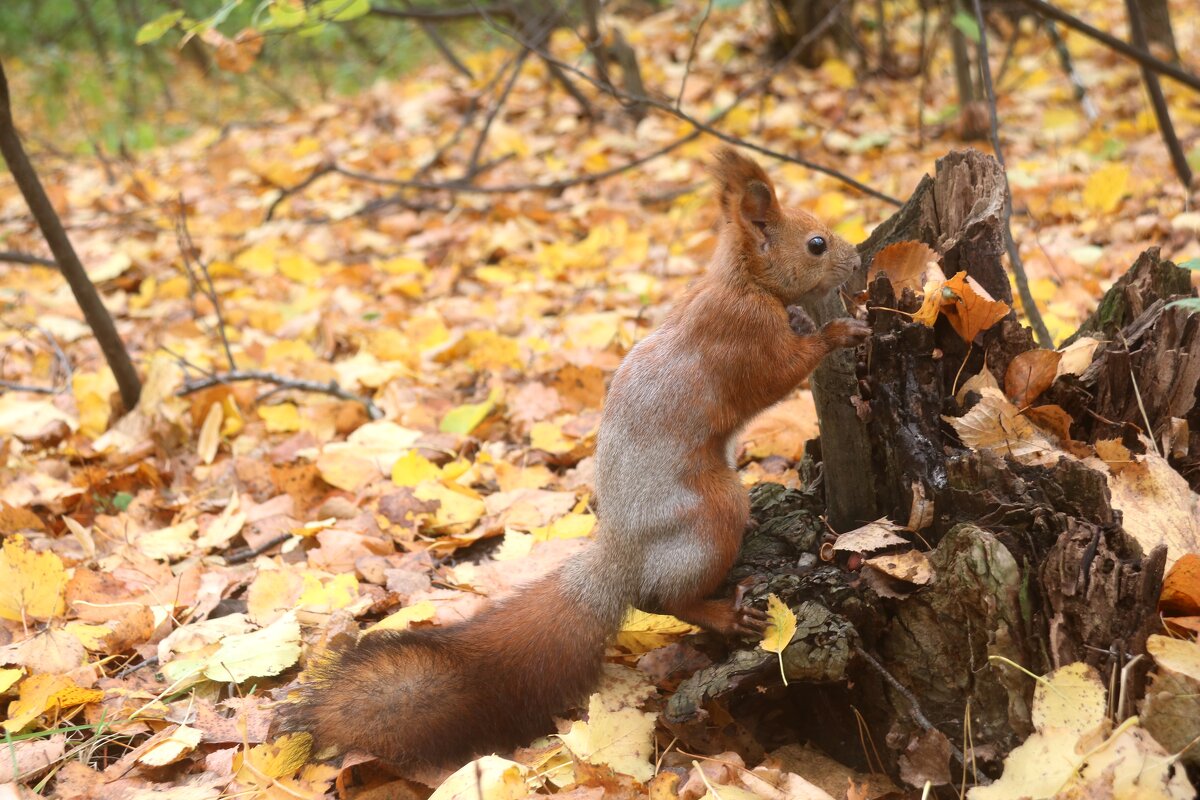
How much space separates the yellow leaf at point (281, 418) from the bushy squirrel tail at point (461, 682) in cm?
160

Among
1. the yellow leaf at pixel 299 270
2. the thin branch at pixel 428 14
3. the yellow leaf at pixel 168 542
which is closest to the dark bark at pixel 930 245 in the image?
the yellow leaf at pixel 168 542

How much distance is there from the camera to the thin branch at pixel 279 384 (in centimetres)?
335

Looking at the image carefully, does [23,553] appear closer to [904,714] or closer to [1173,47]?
[904,714]

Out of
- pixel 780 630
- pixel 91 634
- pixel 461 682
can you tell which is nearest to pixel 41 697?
pixel 91 634

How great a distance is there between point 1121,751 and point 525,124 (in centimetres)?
566

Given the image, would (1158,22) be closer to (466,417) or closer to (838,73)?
(838,73)

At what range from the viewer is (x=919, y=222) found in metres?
2.06

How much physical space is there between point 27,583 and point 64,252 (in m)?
1.30

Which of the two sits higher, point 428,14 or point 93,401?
point 428,14

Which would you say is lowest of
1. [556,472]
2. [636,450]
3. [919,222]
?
[556,472]

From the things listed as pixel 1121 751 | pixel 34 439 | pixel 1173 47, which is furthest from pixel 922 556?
pixel 1173 47

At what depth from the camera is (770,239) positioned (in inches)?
81.7

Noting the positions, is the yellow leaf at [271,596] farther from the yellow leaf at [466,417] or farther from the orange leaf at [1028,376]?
the orange leaf at [1028,376]

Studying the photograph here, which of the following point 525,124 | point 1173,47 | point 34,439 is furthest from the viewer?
point 525,124
